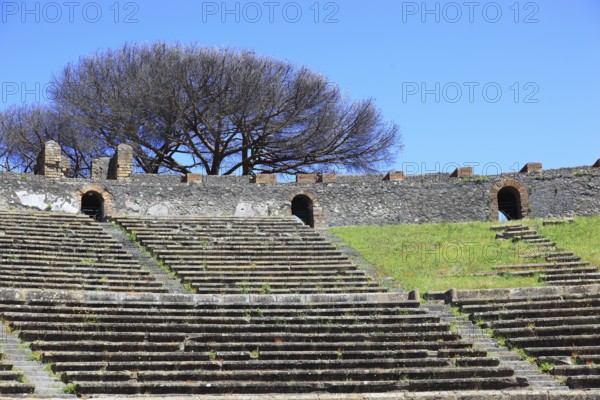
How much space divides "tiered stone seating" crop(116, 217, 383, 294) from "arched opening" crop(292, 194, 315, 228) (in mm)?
1602

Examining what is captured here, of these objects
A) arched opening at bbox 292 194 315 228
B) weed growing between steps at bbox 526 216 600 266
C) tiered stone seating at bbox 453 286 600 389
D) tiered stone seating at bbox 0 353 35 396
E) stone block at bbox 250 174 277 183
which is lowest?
tiered stone seating at bbox 0 353 35 396

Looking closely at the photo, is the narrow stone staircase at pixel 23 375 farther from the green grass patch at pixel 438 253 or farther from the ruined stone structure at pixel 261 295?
the green grass patch at pixel 438 253

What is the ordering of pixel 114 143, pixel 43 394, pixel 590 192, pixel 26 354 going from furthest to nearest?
pixel 114 143 → pixel 590 192 → pixel 26 354 → pixel 43 394

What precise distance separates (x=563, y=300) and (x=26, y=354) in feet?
37.6

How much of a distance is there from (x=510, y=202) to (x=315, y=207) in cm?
670

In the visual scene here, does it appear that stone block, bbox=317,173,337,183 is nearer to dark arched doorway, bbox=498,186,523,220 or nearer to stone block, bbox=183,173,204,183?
stone block, bbox=183,173,204,183

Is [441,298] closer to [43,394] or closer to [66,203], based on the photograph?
[43,394]

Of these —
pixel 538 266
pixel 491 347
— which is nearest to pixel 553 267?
pixel 538 266

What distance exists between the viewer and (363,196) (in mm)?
34469

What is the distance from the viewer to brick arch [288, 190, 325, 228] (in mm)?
33938

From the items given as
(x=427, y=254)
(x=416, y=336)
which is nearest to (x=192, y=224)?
(x=427, y=254)

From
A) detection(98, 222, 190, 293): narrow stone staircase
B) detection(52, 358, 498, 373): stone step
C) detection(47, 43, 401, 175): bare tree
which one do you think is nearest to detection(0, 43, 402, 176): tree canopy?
detection(47, 43, 401, 175): bare tree

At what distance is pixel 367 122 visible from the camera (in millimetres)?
44281

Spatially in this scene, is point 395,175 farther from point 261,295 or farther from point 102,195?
point 261,295
